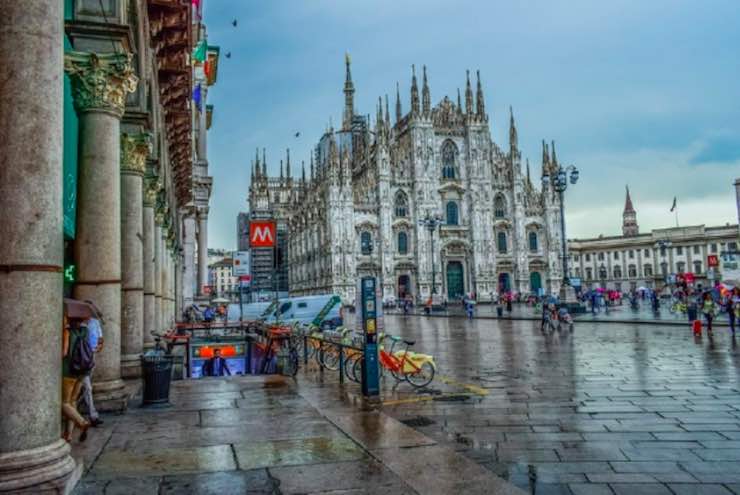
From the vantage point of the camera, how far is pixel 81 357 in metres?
6.52

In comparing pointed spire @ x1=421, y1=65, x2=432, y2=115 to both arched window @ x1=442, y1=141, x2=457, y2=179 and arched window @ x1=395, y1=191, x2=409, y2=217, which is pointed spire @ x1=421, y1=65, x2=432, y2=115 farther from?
arched window @ x1=395, y1=191, x2=409, y2=217

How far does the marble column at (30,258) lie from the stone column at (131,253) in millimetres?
6086

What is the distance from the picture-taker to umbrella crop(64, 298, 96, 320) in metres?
6.49

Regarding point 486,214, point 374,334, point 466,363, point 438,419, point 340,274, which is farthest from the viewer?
point 486,214

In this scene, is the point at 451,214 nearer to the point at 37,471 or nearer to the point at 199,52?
the point at 199,52

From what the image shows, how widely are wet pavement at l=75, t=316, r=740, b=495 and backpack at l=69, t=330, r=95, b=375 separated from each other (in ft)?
2.41

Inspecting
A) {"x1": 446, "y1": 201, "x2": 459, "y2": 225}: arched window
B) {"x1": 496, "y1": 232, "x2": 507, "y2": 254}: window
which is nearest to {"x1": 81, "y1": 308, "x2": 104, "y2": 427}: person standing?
{"x1": 446, "y1": 201, "x2": 459, "y2": 225}: arched window

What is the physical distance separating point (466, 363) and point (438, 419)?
6576 mm

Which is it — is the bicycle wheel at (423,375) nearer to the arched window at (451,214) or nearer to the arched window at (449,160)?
the arched window at (451,214)

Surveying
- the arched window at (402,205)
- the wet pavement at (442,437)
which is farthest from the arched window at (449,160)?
the wet pavement at (442,437)

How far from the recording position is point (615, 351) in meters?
15.9

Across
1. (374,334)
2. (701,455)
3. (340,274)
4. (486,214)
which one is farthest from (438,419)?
(486,214)

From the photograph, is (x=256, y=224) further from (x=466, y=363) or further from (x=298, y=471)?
(x=298, y=471)

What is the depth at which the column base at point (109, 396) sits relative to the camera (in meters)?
7.83
